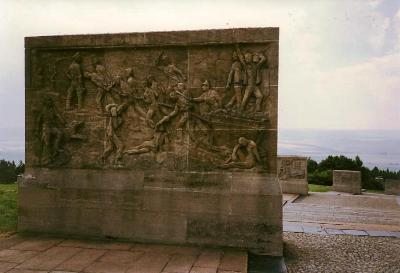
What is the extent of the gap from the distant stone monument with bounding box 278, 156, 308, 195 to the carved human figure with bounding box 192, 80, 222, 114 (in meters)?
12.1

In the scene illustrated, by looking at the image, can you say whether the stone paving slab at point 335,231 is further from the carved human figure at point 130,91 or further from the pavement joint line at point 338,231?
the carved human figure at point 130,91

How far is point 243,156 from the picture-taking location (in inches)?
277

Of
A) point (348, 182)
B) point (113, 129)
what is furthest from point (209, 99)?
point (348, 182)

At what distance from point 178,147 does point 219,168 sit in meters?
0.86

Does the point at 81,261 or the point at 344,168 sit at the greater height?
the point at 81,261

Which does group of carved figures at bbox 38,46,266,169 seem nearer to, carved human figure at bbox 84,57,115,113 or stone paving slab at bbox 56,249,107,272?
carved human figure at bbox 84,57,115,113

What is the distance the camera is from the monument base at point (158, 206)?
6.89 meters

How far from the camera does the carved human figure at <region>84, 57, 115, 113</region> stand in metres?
7.53

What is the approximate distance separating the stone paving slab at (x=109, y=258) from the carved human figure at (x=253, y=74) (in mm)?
2677

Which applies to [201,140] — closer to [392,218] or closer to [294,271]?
[294,271]

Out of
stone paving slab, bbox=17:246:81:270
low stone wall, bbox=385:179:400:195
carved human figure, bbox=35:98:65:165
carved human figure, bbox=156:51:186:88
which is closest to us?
stone paving slab, bbox=17:246:81:270

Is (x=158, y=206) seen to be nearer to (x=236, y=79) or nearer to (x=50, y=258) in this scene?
(x=50, y=258)

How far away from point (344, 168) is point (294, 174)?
15.5m

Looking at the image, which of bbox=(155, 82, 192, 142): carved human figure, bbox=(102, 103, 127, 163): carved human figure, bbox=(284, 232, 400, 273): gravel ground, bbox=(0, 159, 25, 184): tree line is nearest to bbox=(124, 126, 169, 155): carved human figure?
bbox=(155, 82, 192, 142): carved human figure
